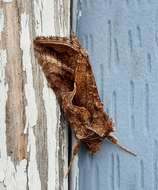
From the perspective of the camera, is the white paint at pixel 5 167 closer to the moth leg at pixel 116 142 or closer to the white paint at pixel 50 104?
the white paint at pixel 50 104

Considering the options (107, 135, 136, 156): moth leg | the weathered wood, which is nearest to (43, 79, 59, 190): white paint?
the weathered wood

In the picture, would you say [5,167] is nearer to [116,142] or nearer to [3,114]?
[3,114]

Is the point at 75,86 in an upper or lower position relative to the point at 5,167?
upper

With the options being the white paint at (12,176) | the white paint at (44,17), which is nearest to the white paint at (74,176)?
the white paint at (12,176)

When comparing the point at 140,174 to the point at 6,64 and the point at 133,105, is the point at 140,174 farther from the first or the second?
the point at 6,64

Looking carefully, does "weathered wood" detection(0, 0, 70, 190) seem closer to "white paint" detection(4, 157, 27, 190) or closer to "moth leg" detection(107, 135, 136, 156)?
"white paint" detection(4, 157, 27, 190)

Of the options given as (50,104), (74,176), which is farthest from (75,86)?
(74,176)
